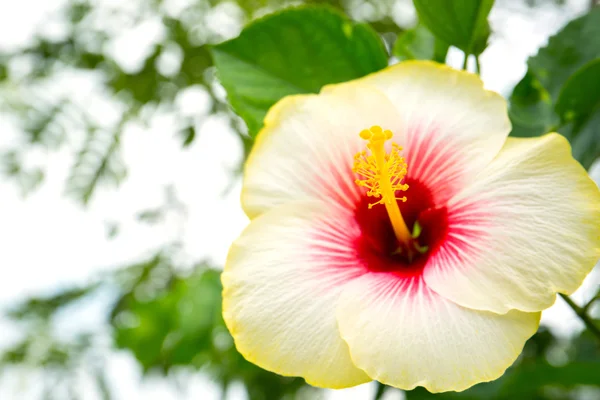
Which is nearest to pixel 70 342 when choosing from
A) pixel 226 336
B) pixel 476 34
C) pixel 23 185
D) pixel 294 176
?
pixel 23 185

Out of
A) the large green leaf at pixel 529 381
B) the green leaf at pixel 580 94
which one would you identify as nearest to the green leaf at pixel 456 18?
the green leaf at pixel 580 94

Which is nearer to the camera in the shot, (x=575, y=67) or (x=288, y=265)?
(x=288, y=265)

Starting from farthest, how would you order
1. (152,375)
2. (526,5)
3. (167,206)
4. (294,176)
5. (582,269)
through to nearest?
(167,206)
(526,5)
(152,375)
(294,176)
(582,269)

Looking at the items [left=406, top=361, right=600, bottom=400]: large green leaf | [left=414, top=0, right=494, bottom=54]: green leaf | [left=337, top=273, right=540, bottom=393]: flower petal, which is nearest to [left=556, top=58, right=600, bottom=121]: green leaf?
[left=414, top=0, right=494, bottom=54]: green leaf

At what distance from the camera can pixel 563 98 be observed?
0.60m

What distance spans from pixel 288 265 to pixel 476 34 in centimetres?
30

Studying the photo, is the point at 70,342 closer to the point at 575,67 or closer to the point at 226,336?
the point at 226,336

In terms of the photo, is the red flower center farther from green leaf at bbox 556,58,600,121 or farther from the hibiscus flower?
green leaf at bbox 556,58,600,121

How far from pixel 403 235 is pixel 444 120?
128 mm

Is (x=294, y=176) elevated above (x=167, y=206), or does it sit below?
above

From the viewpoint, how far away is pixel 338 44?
2.07 ft

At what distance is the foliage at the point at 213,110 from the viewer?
0.63m

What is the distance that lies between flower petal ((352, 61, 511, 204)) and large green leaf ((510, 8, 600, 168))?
0.31 feet

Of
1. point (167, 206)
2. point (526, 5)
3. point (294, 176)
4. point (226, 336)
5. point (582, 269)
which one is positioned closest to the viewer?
point (582, 269)
